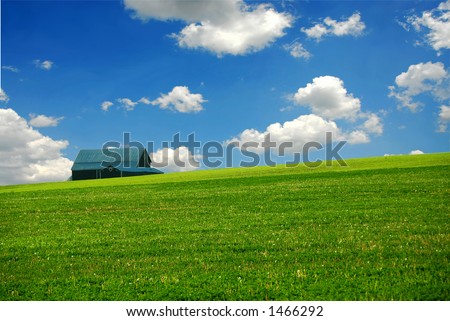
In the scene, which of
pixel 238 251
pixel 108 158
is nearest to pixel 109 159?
pixel 108 158

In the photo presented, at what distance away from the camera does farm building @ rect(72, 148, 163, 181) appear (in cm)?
9950

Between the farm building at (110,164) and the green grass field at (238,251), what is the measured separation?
72407 millimetres

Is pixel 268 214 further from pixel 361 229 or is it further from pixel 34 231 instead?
pixel 34 231

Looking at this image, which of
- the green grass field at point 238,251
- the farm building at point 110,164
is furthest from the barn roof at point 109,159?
the green grass field at point 238,251

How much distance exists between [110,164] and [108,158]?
2.03m

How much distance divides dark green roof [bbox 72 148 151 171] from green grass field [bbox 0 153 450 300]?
244 ft

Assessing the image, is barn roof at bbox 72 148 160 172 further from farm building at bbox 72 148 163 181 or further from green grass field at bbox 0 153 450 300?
green grass field at bbox 0 153 450 300

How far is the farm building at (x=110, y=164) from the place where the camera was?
99.5m

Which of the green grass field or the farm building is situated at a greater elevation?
the farm building

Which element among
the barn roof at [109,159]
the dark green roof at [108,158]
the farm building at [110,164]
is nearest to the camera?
the farm building at [110,164]

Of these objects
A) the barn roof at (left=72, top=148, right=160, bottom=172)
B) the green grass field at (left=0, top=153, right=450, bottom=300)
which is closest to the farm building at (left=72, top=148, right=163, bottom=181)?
the barn roof at (left=72, top=148, right=160, bottom=172)

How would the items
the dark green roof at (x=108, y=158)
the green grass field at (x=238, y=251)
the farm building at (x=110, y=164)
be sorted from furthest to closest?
the dark green roof at (x=108, y=158), the farm building at (x=110, y=164), the green grass field at (x=238, y=251)

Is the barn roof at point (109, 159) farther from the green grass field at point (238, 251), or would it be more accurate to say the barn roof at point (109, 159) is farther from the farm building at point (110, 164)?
the green grass field at point (238, 251)
